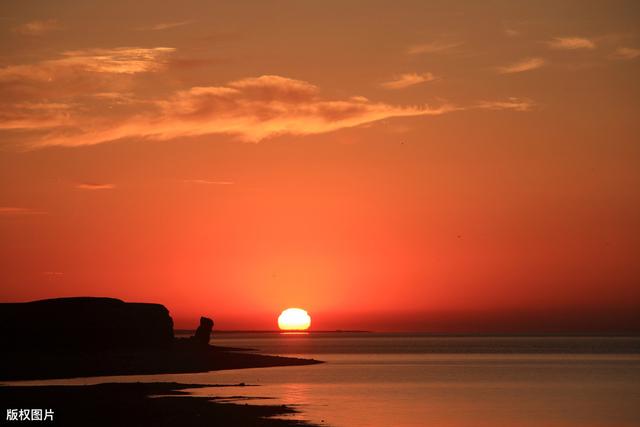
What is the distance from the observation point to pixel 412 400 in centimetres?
6969

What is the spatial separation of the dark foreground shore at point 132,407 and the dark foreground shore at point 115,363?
1790cm

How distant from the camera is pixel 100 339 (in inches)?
4500

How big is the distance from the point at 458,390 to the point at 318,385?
1233cm

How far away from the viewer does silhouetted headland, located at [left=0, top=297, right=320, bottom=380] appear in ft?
326

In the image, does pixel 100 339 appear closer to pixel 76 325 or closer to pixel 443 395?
pixel 76 325

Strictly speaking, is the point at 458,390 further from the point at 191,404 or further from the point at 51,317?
the point at 51,317

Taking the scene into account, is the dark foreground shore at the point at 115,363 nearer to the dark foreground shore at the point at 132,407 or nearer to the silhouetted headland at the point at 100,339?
the silhouetted headland at the point at 100,339

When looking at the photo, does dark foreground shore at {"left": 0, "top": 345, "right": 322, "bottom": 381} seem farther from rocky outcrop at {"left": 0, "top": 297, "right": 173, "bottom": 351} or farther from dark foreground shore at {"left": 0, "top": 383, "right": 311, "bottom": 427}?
dark foreground shore at {"left": 0, "top": 383, "right": 311, "bottom": 427}

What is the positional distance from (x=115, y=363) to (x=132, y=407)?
44783 millimetres

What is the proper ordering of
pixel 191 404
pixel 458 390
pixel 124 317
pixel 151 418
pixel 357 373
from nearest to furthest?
pixel 151 418 < pixel 191 404 < pixel 458 390 < pixel 357 373 < pixel 124 317

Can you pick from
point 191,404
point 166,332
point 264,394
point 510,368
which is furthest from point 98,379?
point 510,368

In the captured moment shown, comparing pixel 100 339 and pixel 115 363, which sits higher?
pixel 100 339

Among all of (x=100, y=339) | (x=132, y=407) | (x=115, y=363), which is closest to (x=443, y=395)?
(x=132, y=407)

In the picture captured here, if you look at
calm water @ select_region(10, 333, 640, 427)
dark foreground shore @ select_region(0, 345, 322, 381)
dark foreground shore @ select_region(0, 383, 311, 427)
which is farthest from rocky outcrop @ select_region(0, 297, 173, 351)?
dark foreground shore @ select_region(0, 383, 311, 427)
